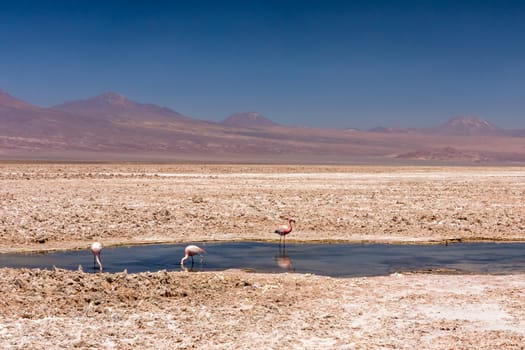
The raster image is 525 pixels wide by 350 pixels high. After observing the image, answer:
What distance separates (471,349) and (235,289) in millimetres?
4460

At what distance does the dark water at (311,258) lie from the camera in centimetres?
1552

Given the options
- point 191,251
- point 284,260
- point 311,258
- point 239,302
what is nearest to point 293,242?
point 311,258

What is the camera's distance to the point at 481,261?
1667cm

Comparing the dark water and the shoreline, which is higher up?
the shoreline

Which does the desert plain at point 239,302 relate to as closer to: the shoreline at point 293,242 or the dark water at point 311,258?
the shoreline at point 293,242

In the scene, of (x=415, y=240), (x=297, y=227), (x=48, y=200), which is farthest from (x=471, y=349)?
(x=48, y=200)

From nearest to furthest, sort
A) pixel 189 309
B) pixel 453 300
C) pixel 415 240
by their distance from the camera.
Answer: pixel 189 309, pixel 453 300, pixel 415 240

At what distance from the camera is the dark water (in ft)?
50.9

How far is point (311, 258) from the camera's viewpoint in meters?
17.0

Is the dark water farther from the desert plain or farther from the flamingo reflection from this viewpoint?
the desert plain

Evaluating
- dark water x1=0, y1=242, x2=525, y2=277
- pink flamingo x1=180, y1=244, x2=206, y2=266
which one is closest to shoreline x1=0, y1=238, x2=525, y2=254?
dark water x1=0, y1=242, x2=525, y2=277

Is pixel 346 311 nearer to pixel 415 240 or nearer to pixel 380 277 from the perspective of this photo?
pixel 380 277

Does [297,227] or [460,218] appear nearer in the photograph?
[297,227]

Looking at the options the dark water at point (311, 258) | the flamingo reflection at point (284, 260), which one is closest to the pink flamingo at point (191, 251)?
the dark water at point (311, 258)
